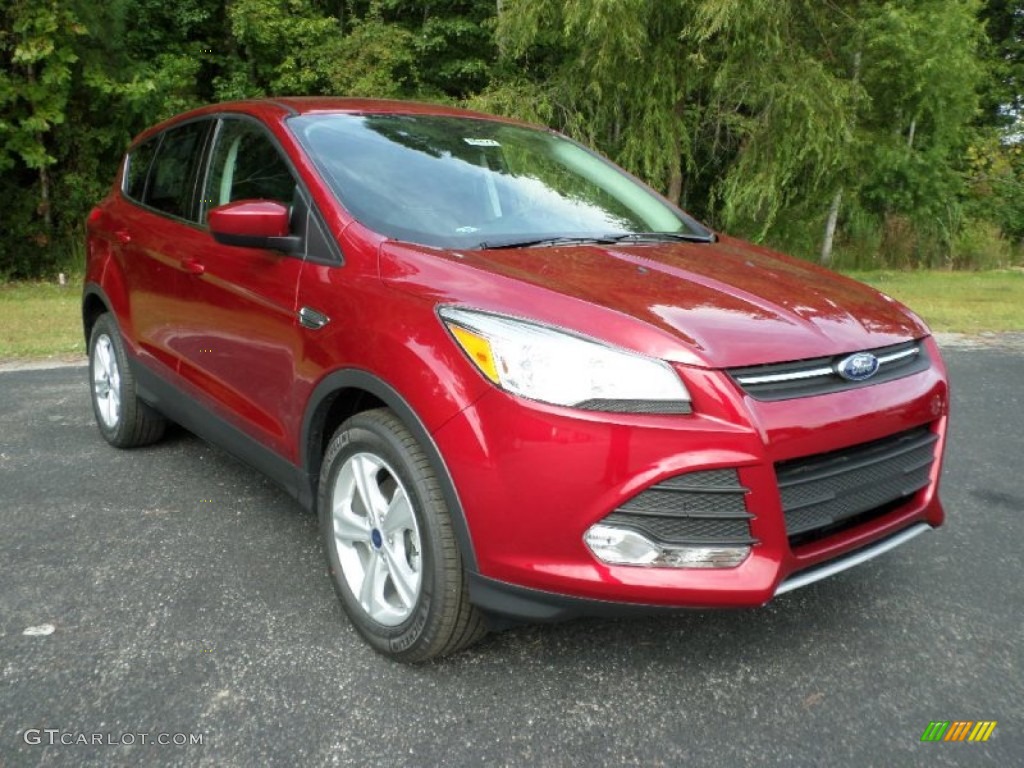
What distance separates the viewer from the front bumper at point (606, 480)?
2027 mm

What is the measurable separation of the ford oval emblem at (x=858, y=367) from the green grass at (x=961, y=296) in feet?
24.9

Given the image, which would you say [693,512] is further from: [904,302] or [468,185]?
[904,302]

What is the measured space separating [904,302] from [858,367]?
10583 mm

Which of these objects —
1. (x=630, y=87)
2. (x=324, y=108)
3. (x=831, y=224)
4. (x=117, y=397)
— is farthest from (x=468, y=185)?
(x=831, y=224)

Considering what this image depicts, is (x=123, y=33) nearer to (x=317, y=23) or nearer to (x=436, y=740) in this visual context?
(x=317, y=23)

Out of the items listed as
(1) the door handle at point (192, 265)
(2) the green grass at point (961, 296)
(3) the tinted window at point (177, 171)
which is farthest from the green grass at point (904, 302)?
(1) the door handle at point (192, 265)

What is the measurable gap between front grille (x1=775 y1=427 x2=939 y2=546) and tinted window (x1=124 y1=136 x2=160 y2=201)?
357 cm

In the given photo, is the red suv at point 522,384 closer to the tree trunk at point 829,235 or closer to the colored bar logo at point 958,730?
the colored bar logo at point 958,730

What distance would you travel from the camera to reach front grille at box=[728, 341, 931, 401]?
2117 millimetres

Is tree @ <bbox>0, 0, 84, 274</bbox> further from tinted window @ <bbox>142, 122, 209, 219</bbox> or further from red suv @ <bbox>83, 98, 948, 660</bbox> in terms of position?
red suv @ <bbox>83, 98, 948, 660</bbox>

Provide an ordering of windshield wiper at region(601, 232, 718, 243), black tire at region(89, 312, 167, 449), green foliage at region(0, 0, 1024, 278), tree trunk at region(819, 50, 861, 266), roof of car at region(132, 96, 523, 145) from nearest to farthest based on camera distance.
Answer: windshield wiper at region(601, 232, 718, 243) < roof of car at region(132, 96, 523, 145) < black tire at region(89, 312, 167, 449) < green foliage at region(0, 0, 1024, 278) < tree trunk at region(819, 50, 861, 266)

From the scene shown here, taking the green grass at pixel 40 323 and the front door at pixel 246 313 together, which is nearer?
the front door at pixel 246 313

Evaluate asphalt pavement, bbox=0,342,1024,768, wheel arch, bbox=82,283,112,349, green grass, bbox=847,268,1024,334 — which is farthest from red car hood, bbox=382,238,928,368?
green grass, bbox=847,268,1024,334

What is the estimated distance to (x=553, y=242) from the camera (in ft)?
9.46
